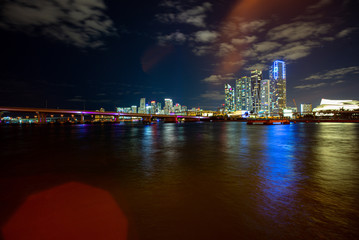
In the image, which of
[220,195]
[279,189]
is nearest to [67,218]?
[220,195]

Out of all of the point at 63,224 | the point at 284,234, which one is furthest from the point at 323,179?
the point at 63,224

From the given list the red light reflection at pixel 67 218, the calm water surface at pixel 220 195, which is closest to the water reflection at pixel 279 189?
the calm water surface at pixel 220 195

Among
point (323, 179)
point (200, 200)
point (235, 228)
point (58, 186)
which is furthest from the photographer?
point (323, 179)

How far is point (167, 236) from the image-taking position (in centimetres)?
409

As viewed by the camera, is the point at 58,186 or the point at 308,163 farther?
A: the point at 308,163

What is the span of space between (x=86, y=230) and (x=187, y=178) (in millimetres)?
4920

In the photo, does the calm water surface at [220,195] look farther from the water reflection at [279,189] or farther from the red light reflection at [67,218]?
the red light reflection at [67,218]

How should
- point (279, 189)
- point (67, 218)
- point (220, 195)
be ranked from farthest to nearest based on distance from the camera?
point (279, 189) → point (220, 195) → point (67, 218)

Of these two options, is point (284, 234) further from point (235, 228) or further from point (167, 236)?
point (167, 236)

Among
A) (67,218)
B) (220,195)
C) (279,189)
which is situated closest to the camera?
(67,218)

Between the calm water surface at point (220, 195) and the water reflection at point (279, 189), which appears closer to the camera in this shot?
the calm water surface at point (220, 195)

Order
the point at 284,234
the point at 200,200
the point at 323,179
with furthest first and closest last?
the point at 323,179
the point at 200,200
the point at 284,234

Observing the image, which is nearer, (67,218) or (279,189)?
(67,218)

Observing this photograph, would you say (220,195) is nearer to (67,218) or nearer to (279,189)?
(279,189)
